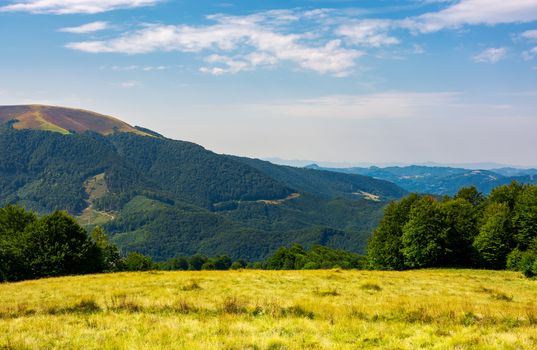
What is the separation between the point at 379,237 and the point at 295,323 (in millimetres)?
65329

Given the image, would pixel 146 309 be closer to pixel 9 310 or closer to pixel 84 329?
pixel 84 329

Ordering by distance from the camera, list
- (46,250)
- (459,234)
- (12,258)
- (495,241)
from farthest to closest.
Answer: (459,234)
(495,241)
(46,250)
(12,258)

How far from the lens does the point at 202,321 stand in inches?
576

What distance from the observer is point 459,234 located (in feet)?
217

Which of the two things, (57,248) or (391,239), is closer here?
(57,248)

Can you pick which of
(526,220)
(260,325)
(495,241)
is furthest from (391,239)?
(260,325)

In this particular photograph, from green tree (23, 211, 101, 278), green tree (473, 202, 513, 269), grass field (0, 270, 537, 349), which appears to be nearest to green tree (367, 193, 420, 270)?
green tree (473, 202, 513, 269)

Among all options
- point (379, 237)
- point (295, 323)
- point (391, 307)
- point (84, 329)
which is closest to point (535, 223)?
point (379, 237)

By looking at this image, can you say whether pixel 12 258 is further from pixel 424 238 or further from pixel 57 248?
pixel 424 238

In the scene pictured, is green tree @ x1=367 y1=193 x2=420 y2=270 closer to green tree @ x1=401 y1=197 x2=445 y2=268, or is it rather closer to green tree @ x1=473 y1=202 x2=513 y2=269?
green tree @ x1=401 y1=197 x2=445 y2=268

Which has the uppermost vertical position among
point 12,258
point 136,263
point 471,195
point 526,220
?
point 471,195

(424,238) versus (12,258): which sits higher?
(424,238)

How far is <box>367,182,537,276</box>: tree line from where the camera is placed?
6103 cm

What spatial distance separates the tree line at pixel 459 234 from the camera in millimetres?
61031
